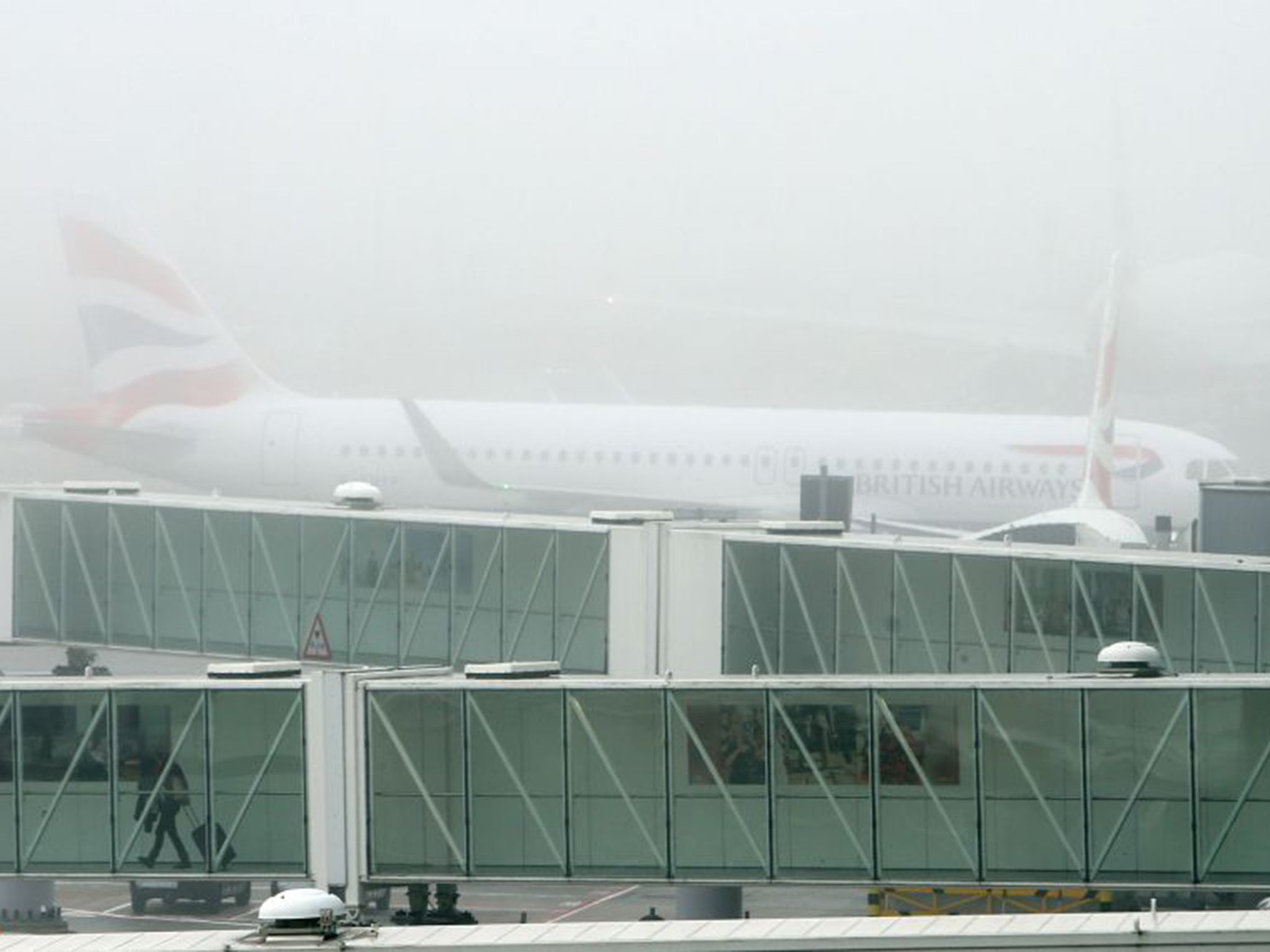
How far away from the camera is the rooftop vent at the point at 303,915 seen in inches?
603

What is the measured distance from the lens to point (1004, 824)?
75.5 feet

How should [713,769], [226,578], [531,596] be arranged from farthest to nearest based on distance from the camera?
[226,578]
[531,596]
[713,769]

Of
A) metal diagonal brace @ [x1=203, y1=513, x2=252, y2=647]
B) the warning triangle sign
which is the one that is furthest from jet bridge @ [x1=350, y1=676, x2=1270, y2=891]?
metal diagonal brace @ [x1=203, y1=513, x2=252, y2=647]

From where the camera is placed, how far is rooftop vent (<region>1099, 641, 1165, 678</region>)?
22828mm

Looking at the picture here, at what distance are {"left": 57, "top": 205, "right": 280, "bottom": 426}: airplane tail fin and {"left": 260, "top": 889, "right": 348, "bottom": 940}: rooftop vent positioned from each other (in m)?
65.9

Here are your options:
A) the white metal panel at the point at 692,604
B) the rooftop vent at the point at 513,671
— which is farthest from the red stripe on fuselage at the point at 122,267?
the rooftop vent at the point at 513,671

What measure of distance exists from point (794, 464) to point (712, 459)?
2.36 metres

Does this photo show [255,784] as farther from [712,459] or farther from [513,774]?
[712,459]

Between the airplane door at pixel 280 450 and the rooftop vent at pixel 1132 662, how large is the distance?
176 feet

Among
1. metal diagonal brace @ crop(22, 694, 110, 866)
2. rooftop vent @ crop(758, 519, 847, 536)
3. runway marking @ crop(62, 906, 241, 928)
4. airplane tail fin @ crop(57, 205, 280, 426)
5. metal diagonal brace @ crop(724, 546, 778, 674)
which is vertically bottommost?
runway marking @ crop(62, 906, 241, 928)

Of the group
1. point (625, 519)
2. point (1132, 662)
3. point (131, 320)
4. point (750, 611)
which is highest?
point (131, 320)

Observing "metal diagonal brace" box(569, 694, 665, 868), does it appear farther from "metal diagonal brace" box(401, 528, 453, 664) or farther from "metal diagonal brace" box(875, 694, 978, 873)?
"metal diagonal brace" box(401, 528, 453, 664)

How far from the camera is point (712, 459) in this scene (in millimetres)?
70500

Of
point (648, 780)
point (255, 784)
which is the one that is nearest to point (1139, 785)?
point (648, 780)
